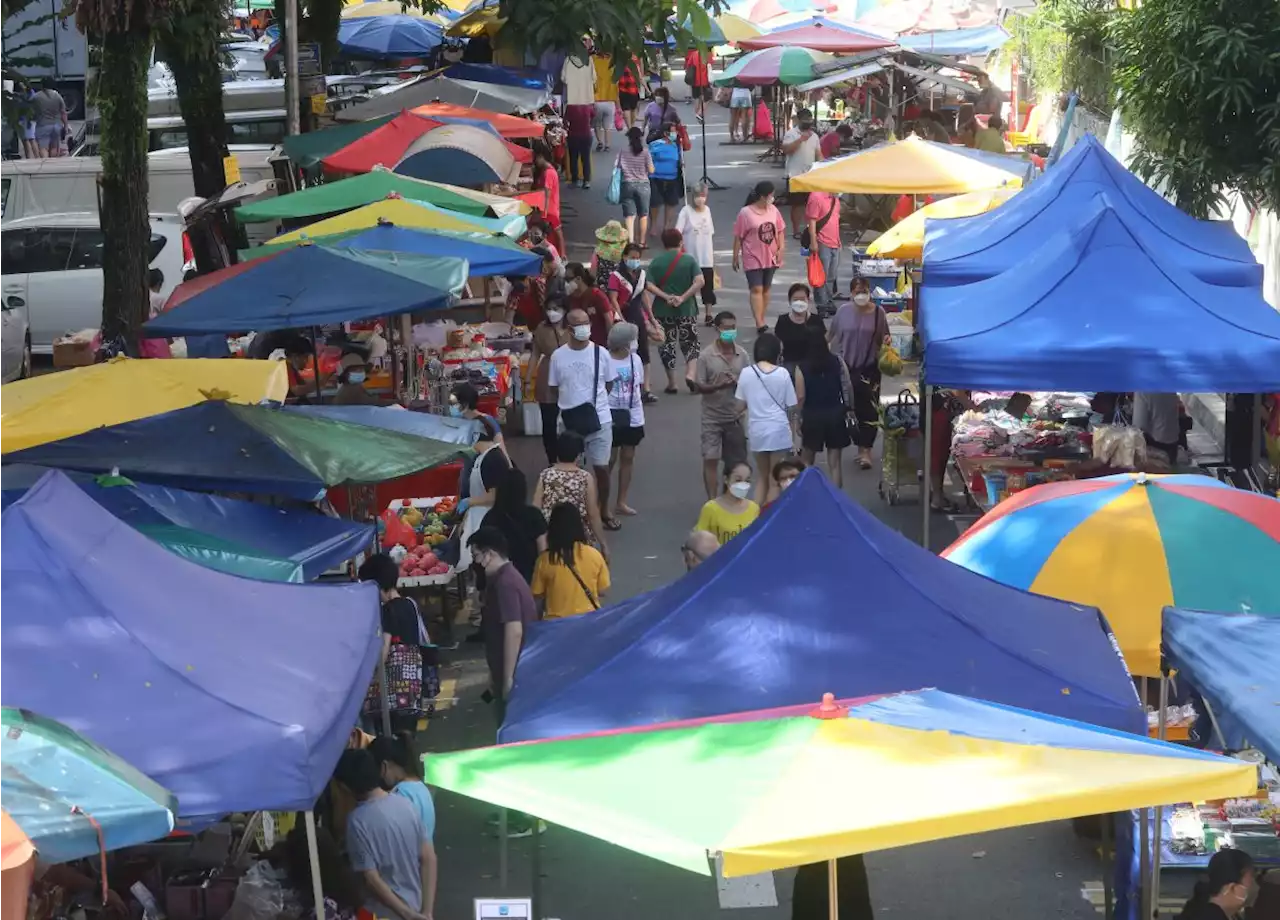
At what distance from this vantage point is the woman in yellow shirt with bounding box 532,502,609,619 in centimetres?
1016

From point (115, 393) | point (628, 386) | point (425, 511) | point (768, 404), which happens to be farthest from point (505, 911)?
point (628, 386)

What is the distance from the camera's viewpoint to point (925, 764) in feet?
19.1

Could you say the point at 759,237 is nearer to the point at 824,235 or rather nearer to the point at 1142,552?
the point at 824,235

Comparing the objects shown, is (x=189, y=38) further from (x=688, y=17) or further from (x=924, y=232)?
(x=924, y=232)

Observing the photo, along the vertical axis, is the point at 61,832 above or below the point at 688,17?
below

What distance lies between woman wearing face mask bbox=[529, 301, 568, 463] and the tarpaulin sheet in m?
3.51

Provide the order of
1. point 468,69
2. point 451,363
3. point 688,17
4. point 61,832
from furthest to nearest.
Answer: point 468,69 < point 688,17 < point 451,363 < point 61,832

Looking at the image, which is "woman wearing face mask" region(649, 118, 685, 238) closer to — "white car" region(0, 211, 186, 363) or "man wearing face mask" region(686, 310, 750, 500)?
"white car" region(0, 211, 186, 363)

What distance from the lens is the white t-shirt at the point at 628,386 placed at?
14.0 meters

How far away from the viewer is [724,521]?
11.1m

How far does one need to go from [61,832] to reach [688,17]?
49.0 feet

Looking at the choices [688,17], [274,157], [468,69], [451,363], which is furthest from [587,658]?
[468,69]

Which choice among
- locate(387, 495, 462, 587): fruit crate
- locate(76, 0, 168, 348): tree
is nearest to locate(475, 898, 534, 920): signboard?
locate(387, 495, 462, 587): fruit crate

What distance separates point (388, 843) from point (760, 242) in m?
12.5
